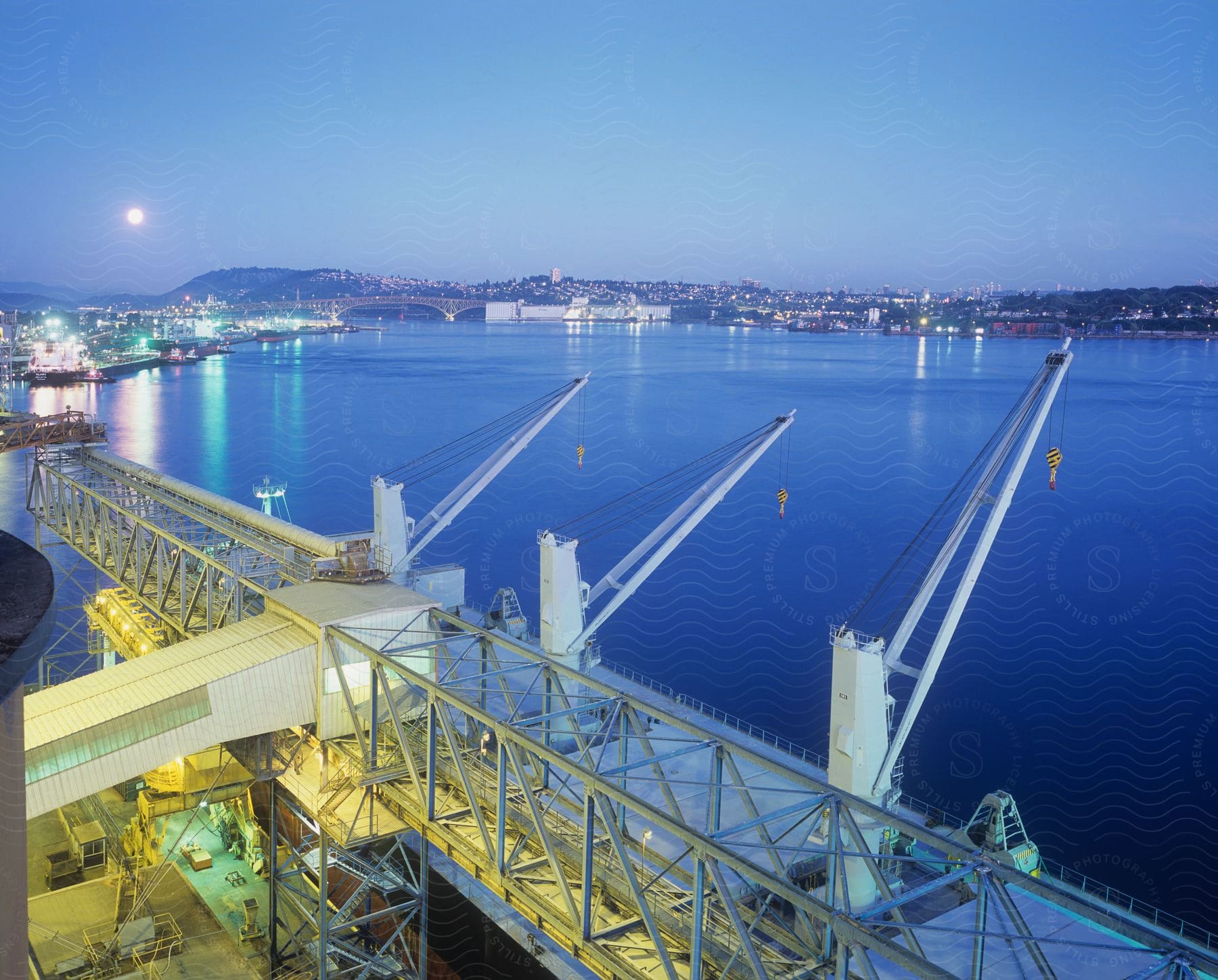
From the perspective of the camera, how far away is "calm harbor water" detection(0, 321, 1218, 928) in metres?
20.4

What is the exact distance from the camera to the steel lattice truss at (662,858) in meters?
6.21

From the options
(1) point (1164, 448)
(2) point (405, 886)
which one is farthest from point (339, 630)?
(1) point (1164, 448)

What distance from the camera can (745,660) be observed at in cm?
2559

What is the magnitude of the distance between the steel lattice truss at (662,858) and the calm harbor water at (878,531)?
25.9 feet

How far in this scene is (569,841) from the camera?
8789mm

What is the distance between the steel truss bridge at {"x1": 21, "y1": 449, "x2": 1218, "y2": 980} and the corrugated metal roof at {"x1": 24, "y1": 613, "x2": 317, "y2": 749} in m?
0.52

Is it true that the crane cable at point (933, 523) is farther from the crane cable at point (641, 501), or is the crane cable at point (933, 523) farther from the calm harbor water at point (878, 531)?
the crane cable at point (641, 501)

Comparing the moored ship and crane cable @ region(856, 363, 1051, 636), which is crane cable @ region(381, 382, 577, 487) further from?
the moored ship

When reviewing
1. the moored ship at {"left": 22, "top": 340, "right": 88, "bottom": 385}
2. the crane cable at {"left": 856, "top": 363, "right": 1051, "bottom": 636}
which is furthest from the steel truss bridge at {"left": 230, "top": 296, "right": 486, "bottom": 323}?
the crane cable at {"left": 856, "top": 363, "right": 1051, "bottom": 636}

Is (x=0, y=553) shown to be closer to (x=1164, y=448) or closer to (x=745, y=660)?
(x=745, y=660)

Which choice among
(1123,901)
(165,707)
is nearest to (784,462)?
(1123,901)

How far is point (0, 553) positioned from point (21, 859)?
1611 mm

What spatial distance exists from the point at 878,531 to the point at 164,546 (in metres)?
25.9

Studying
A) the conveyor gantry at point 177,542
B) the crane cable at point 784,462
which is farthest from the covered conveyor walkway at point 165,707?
the crane cable at point 784,462
